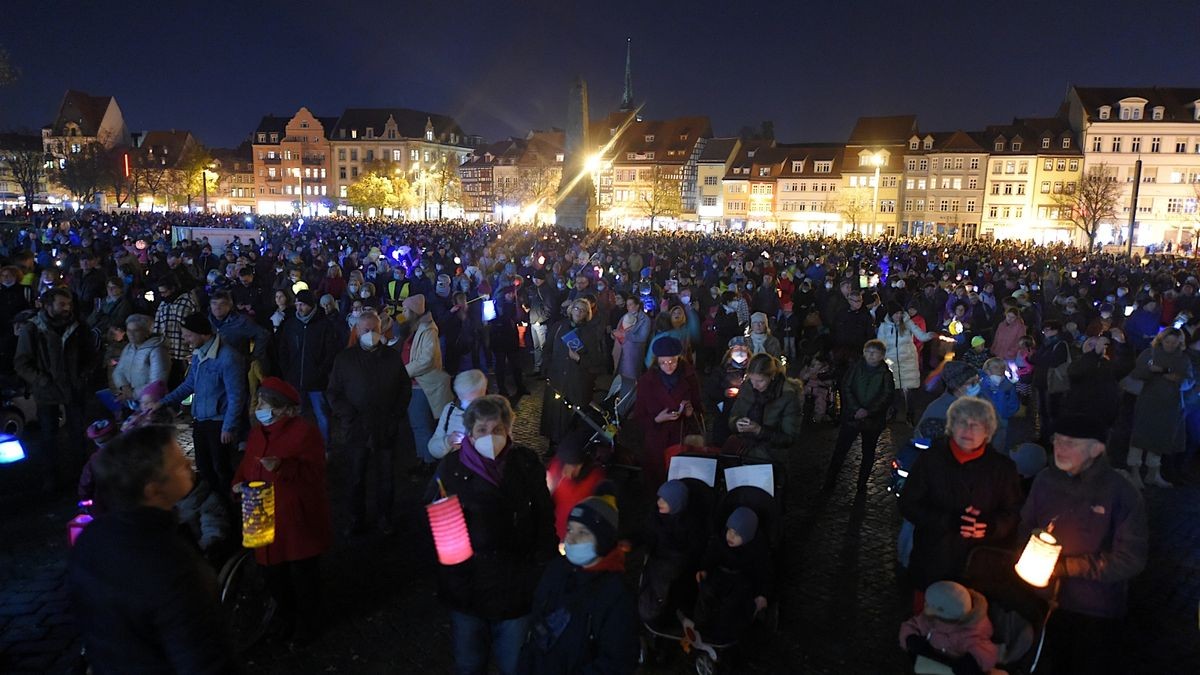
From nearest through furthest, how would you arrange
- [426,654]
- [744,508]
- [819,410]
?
[744,508] → [426,654] → [819,410]

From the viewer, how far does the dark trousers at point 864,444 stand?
22.9 feet

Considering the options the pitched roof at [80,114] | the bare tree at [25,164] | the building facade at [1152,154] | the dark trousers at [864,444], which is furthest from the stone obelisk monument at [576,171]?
the pitched roof at [80,114]

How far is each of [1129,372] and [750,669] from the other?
20.6ft

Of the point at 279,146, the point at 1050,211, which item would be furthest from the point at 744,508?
the point at 279,146

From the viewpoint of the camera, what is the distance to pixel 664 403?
237 inches

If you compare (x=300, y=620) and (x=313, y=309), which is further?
(x=313, y=309)

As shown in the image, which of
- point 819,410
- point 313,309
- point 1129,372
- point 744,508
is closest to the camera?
point 744,508

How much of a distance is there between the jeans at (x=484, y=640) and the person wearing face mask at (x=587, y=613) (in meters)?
0.61

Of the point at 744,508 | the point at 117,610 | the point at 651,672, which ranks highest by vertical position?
the point at 117,610

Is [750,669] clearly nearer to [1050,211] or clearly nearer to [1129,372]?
[1129,372]

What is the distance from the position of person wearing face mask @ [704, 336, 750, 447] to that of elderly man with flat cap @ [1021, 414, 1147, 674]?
265 cm

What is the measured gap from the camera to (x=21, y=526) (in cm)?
605

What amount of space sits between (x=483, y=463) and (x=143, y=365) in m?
4.13

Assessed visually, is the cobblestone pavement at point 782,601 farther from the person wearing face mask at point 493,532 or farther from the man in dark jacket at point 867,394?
the person wearing face mask at point 493,532
